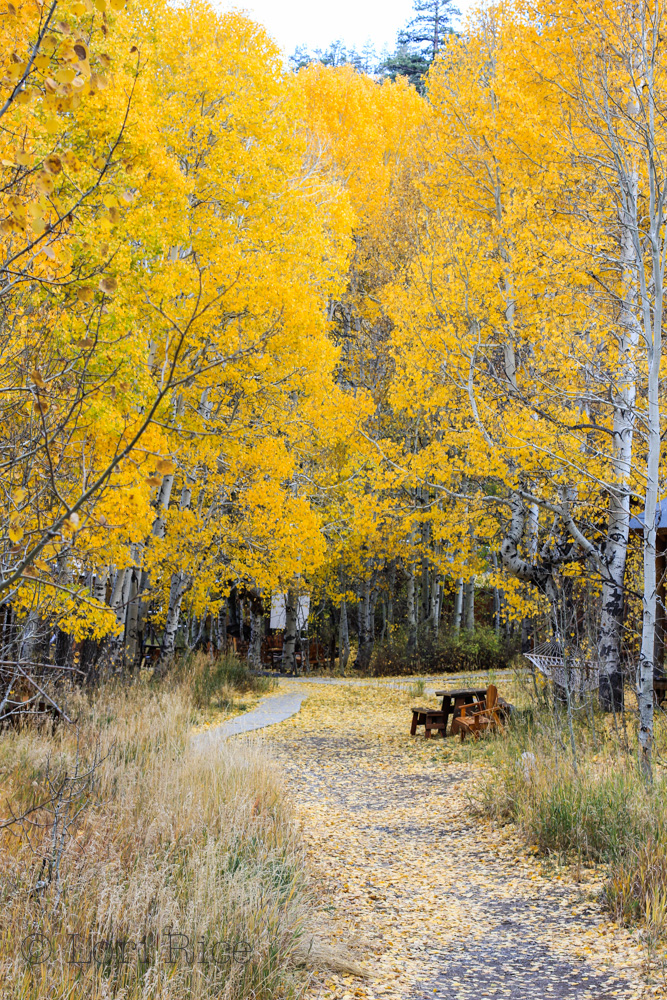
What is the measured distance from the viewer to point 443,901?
199 inches

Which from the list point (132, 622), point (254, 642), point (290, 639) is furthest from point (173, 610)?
point (290, 639)

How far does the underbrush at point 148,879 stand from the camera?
3076mm

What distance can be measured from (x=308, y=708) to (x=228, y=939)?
33.4 ft

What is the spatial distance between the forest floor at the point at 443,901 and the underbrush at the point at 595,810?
0.15 m

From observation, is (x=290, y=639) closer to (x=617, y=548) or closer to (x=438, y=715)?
(x=438, y=715)

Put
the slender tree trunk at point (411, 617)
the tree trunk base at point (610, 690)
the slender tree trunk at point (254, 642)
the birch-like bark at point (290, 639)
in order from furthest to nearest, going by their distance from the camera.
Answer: the slender tree trunk at point (411, 617), the birch-like bark at point (290, 639), the slender tree trunk at point (254, 642), the tree trunk base at point (610, 690)

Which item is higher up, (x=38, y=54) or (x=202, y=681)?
(x=38, y=54)

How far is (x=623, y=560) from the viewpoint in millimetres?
10289

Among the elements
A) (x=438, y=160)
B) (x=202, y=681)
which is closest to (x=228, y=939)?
(x=202, y=681)

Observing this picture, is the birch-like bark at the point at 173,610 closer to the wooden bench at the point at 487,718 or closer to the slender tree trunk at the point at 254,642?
the wooden bench at the point at 487,718

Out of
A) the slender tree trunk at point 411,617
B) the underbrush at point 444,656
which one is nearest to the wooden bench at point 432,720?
the underbrush at point 444,656

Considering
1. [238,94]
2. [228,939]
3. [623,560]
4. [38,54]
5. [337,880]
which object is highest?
[238,94]

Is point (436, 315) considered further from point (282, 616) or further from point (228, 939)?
point (282, 616)

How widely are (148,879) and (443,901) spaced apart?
2161 mm
